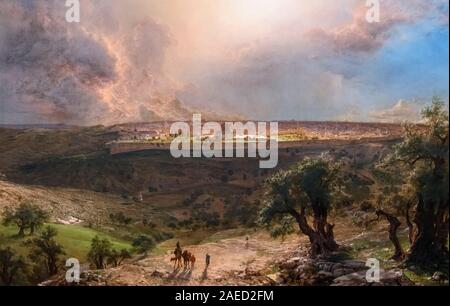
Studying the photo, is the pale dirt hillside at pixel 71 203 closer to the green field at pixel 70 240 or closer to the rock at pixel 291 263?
the green field at pixel 70 240

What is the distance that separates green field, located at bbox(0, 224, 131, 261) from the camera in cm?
3228

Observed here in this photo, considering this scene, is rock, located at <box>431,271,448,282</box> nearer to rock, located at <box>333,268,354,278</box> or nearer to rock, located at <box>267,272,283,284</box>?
rock, located at <box>333,268,354,278</box>

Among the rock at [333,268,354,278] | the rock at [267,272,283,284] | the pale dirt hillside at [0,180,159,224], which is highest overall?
the pale dirt hillside at [0,180,159,224]

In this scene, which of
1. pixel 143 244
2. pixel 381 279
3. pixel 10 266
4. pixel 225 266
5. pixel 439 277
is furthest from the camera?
pixel 143 244

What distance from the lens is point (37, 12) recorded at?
110 meters

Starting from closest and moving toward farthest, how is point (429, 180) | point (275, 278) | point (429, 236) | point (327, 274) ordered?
point (429, 180), point (429, 236), point (327, 274), point (275, 278)

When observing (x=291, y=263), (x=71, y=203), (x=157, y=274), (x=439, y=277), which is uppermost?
(x=71, y=203)

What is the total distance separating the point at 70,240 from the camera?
3591 centimetres

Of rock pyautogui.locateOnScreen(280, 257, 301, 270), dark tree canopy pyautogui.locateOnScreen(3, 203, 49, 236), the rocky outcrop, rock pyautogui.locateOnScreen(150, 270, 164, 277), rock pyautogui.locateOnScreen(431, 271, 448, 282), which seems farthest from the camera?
dark tree canopy pyautogui.locateOnScreen(3, 203, 49, 236)

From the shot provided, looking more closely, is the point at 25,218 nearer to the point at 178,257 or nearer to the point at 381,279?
the point at 178,257

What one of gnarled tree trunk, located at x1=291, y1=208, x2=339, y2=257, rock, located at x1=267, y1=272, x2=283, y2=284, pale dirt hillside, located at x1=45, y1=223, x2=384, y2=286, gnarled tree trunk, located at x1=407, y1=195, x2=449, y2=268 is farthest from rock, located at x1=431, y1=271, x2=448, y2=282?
pale dirt hillside, located at x1=45, y1=223, x2=384, y2=286

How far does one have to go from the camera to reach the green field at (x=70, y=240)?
3228 centimetres

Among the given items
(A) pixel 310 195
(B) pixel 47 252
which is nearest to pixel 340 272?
(A) pixel 310 195

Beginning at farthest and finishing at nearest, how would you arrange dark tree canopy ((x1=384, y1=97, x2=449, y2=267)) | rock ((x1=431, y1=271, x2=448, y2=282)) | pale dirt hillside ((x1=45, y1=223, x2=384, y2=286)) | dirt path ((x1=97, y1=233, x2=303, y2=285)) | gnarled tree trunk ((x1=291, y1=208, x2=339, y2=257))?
gnarled tree trunk ((x1=291, y1=208, x2=339, y2=257)) < dirt path ((x1=97, y1=233, x2=303, y2=285)) < pale dirt hillside ((x1=45, y1=223, x2=384, y2=286)) < dark tree canopy ((x1=384, y1=97, x2=449, y2=267)) < rock ((x1=431, y1=271, x2=448, y2=282))
